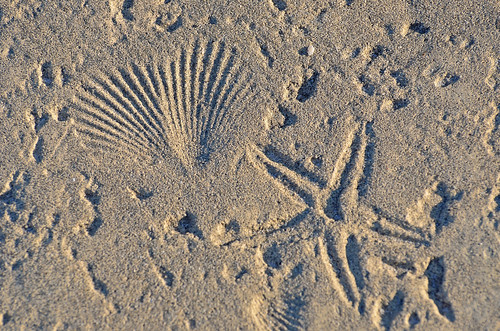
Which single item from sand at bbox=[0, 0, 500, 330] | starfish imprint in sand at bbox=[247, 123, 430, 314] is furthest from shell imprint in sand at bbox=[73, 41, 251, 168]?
starfish imprint in sand at bbox=[247, 123, 430, 314]

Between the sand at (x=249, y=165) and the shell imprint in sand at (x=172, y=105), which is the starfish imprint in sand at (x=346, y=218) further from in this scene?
the shell imprint in sand at (x=172, y=105)

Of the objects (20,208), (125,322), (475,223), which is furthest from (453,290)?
(20,208)

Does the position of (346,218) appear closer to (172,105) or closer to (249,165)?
(249,165)

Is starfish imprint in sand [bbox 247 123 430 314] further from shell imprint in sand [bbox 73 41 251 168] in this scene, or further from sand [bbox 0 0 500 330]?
shell imprint in sand [bbox 73 41 251 168]

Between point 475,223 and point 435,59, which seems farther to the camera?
point 435,59

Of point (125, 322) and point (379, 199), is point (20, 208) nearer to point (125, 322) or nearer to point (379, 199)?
point (125, 322)

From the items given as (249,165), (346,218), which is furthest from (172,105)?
(346,218)
